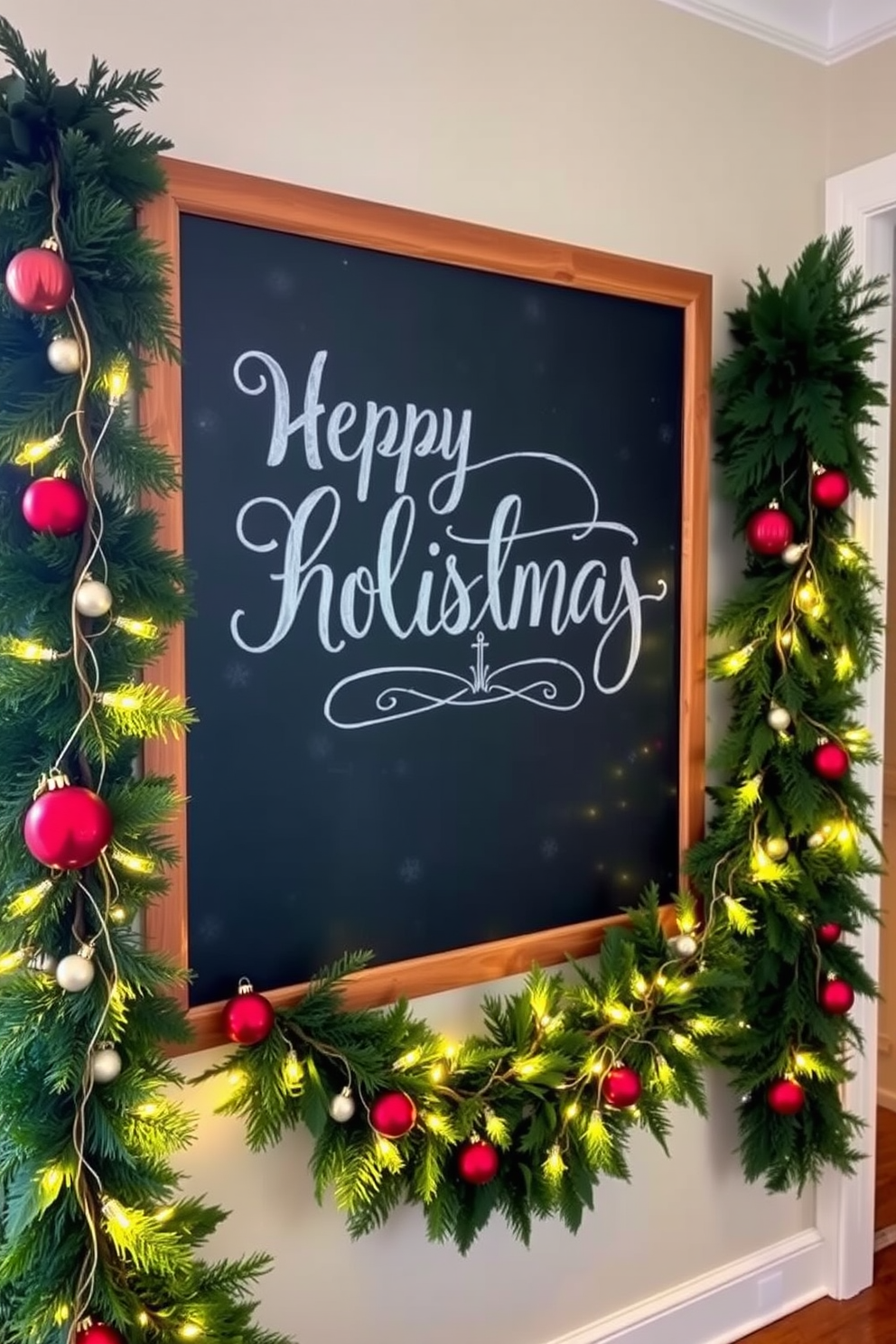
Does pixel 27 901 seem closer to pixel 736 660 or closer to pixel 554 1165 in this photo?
pixel 554 1165

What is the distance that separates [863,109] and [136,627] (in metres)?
1.84

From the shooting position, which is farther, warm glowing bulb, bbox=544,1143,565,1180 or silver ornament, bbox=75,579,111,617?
warm glowing bulb, bbox=544,1143,565,1180

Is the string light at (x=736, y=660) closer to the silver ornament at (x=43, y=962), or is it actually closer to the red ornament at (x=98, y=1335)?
the silver ornament at (x=43, y=962)

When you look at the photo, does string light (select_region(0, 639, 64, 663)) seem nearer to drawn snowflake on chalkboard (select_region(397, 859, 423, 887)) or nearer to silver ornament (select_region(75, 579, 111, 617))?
silver ornament (select_region(75, 579, 111, 617))

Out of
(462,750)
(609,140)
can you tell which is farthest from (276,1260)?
(609,140)

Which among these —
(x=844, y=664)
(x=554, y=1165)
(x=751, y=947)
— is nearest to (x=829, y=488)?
(x=844, y=664)

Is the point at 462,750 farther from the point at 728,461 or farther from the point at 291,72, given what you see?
the point at 291,72

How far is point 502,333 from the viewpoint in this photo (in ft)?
5.82

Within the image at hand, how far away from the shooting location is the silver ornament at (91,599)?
47.7 inches

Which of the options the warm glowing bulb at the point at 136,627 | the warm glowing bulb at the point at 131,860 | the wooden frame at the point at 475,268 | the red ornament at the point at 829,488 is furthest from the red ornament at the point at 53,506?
the red ornament at the point at 829,488

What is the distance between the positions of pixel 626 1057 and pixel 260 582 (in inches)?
40.3

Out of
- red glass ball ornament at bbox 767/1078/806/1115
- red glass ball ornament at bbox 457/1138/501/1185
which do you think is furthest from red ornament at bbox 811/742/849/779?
red glass ball ornament at bbox 457/1138/501/1185

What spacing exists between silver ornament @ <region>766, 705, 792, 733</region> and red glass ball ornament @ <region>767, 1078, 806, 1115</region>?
27.1 inches

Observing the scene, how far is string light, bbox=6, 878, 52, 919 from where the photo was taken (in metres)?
1.21
